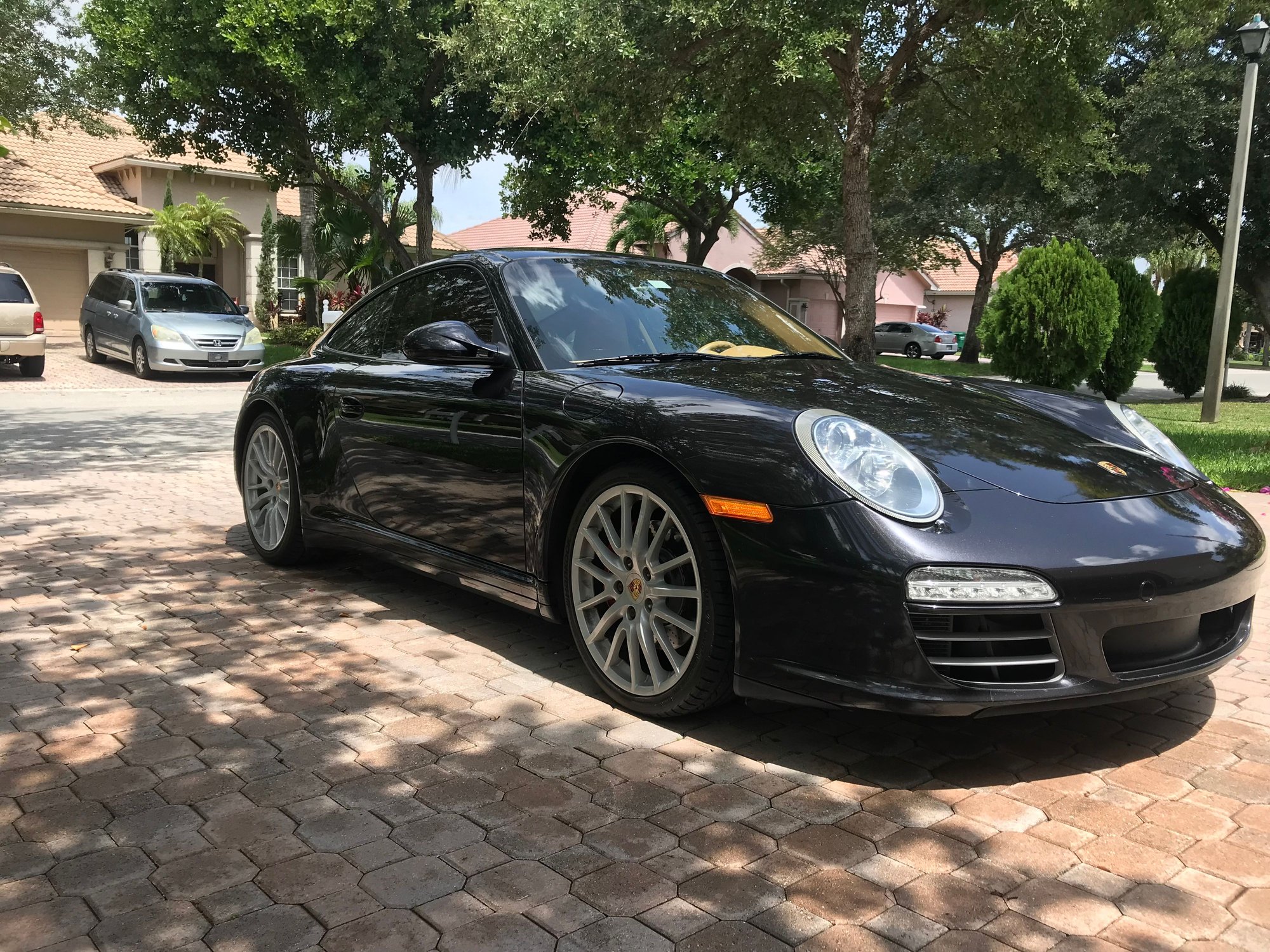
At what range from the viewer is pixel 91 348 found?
68.5 feet

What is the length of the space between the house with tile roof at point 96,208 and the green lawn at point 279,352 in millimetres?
3570

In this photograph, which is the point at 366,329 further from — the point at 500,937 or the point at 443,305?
the point at 500,937

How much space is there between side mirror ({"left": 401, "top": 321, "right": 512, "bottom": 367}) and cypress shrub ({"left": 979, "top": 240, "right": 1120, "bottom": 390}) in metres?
14.3

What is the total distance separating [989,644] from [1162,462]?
3.99 ft

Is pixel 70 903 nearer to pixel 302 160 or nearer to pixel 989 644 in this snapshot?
pixel 989 644

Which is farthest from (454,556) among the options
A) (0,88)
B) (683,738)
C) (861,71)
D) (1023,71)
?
(0,88)

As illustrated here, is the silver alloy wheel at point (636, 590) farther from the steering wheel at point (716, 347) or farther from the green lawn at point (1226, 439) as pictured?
the green lawn at point (1226, 439)

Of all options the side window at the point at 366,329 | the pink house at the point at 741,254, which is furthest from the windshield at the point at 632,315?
the pink house at the point at 741,254

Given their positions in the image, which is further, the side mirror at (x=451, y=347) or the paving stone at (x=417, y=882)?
the side mirror at (x=451, y=347)

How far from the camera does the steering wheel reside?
4.10 m

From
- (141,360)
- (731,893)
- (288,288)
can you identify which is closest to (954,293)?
(288,288)

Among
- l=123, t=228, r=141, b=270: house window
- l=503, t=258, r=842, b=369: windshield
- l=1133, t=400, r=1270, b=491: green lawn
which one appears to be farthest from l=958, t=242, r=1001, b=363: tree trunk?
l=503, t=258, r=842, b=369: windshield

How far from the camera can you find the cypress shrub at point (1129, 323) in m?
18.1

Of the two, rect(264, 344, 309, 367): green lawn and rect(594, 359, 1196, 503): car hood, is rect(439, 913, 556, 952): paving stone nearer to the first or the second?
rect(594, 359, 1196, 503): car hood
